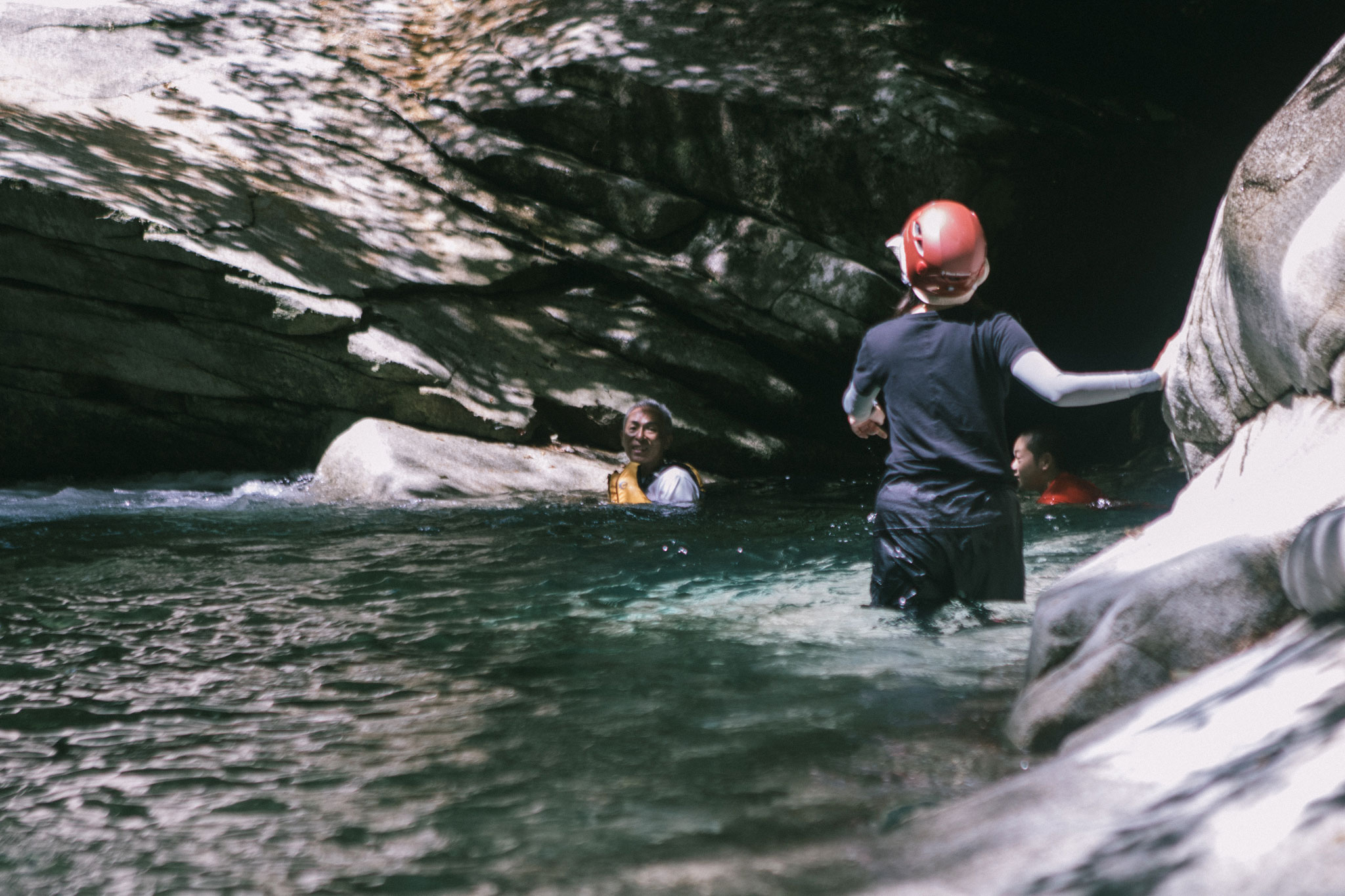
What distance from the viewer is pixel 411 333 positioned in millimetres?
9102

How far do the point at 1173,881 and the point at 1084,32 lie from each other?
1064 cm

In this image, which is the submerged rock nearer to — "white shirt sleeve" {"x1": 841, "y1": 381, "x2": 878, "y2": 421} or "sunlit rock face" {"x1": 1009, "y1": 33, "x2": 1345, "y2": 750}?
"sunlit rock face" {"x1": 1009, "y1": 33, "x2": 1345, "y2": 750}

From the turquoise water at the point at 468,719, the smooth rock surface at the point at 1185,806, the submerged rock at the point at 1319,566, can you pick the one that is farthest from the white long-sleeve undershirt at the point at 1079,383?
the smooth rock surface at the point at 1185,806

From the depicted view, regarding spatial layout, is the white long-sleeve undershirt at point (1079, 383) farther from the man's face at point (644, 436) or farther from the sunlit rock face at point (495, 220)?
the sunlit rock face at point (495, 220)

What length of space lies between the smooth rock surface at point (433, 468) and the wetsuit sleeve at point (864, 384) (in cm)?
480

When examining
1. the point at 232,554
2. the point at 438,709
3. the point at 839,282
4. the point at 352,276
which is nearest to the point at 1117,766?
the point at 438,709

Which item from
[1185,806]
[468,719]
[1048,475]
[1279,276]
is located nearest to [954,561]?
[1279,276]

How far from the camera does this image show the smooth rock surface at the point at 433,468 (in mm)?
8070

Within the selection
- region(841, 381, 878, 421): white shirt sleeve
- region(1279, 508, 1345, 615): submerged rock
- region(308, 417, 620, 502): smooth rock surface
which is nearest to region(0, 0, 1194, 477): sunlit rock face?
region(308, 417, 620, 502): smooth rock surface

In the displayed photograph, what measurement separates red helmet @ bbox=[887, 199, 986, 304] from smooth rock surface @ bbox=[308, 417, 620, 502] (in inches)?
204

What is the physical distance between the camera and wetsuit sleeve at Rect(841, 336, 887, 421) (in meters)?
3.78

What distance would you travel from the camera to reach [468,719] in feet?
9.96

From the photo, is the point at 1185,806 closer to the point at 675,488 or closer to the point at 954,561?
the point at 954,561

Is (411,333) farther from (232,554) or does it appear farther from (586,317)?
(232,554)
